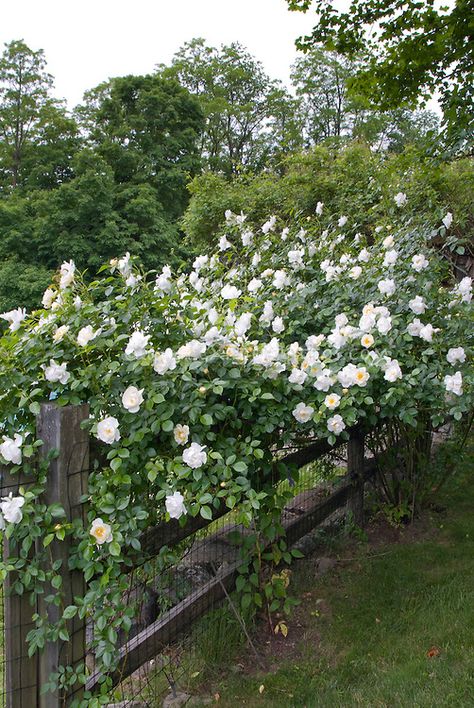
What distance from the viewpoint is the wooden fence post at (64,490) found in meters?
1.76

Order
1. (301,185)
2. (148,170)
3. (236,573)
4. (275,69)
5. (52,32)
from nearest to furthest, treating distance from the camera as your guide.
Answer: (236,573) < (301,185) < (52,32) < (148,170) < (275,69)

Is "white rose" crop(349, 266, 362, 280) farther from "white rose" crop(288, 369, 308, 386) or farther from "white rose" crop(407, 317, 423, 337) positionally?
"white rose" crop(288, 369, 308, 386)

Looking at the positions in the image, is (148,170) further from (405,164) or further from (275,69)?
(405,164)

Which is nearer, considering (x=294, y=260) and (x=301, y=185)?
(x=294, y=260)

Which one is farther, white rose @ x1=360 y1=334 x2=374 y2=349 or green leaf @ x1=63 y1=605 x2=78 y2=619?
white rose @ x1=360 y1=334 x2=374 y2=349

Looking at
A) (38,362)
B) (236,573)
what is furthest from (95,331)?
(236,573)

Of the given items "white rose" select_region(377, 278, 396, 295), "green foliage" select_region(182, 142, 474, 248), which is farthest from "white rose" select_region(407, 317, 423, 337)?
"green foliage" select_region(182, 142, 474, 248)

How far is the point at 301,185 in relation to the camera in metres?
7.36

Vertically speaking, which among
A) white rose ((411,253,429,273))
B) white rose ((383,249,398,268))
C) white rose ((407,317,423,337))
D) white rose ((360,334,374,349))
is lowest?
white rose ((360,334,374,349))

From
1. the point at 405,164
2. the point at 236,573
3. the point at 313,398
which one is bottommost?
the point at 236,573

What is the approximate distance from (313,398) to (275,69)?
28.6 meters

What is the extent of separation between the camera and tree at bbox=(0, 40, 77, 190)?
1917cm

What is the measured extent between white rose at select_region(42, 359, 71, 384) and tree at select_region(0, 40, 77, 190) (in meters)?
19.1

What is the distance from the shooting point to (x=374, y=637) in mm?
2623
